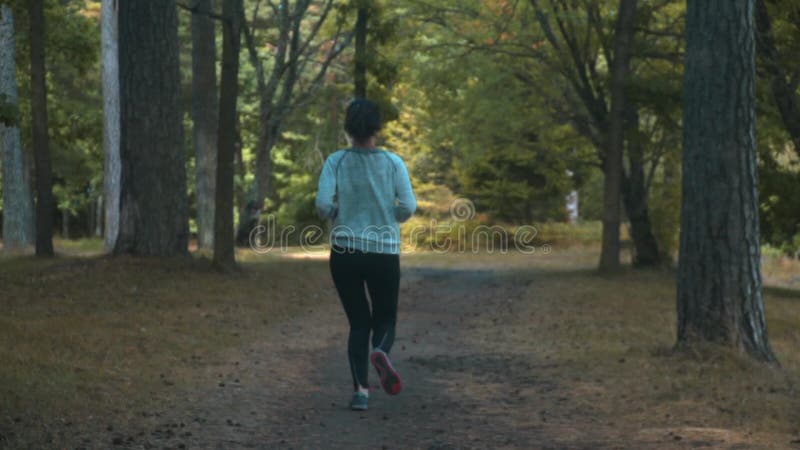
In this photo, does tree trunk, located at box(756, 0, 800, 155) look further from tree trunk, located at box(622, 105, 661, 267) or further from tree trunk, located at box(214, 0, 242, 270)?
tree trunk, located at box(214, 0, 242, 270)

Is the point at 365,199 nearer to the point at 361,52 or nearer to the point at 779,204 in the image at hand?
the point at 779,204

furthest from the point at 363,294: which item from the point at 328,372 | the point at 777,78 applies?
the point at 777,78

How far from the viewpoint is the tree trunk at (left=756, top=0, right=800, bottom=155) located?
58.9 feet

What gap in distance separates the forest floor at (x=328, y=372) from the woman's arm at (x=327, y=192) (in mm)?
1487

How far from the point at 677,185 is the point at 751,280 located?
1673 cm

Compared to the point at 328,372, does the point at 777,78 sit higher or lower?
higher

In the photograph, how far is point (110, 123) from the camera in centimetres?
2631

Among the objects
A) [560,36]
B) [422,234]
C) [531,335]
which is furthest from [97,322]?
[422,234]

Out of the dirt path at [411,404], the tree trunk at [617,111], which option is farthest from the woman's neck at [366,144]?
the tree trunk at [617,111]

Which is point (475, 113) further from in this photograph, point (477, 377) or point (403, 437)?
point (403, 437)

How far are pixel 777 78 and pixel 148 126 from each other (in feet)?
33.8

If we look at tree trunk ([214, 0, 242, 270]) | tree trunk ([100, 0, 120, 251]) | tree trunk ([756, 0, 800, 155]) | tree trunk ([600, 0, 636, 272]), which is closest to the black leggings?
tree trunk ([214, 0, 242, 270])

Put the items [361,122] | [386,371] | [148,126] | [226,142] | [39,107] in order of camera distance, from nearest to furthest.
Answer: [361,122] → [386,371] → [148,126] → [226,142] → [39,107]

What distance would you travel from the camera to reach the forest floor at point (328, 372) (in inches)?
285
